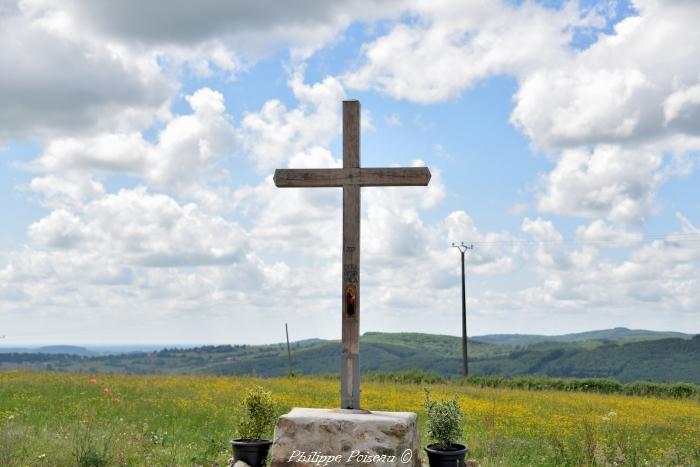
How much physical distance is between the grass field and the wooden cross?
238 centimetres

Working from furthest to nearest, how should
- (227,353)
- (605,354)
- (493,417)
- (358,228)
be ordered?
(227,353) → (605,354) → (493,417) → (358,228)

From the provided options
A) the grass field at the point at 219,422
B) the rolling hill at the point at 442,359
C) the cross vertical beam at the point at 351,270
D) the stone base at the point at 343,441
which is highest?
the cross vertical beam at the point at 351,270

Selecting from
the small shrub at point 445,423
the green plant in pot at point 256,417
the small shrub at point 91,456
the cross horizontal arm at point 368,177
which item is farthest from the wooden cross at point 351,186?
the small shrub at point 91,456

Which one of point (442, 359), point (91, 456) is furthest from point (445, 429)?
point (442, 359)

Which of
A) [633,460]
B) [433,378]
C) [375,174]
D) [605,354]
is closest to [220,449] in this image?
[375,174]

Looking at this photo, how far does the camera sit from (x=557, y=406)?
20.6 meters

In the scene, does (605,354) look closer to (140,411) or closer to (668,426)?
(668,426)

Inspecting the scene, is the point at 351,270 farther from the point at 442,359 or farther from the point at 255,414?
the point at 442,359

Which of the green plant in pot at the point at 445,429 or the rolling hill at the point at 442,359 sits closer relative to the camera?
the green plant in pot at the point at 445,429

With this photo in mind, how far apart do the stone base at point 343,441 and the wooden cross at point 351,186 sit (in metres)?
0.74

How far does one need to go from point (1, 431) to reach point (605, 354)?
114 meters

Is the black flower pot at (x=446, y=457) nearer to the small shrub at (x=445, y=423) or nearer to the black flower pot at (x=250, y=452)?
the small shrub at (x=445, y=423)

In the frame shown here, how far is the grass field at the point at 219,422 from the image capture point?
11.0 m

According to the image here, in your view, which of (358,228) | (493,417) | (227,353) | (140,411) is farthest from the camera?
(227,353)
